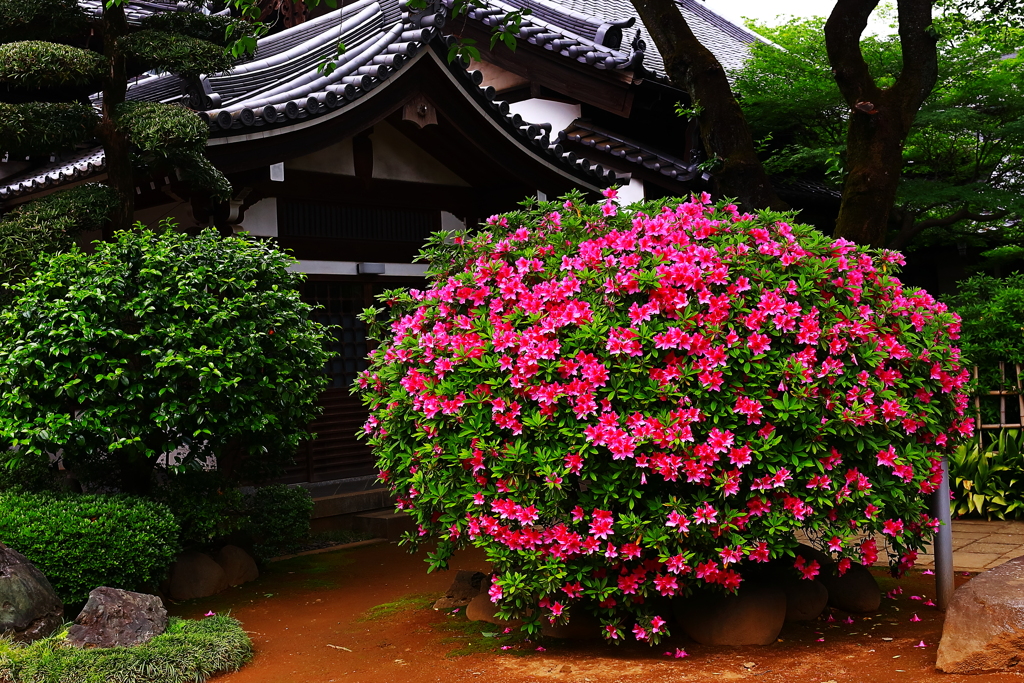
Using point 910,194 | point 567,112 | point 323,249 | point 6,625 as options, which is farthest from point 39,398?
point 910,194

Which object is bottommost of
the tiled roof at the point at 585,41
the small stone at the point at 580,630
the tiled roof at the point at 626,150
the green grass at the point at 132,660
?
the small stone at the point at 580,630

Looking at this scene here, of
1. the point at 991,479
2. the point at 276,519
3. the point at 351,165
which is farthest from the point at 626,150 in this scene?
the point at 276,519

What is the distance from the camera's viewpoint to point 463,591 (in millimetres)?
6703

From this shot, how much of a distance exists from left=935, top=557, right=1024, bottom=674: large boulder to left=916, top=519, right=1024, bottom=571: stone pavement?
98.2 inches

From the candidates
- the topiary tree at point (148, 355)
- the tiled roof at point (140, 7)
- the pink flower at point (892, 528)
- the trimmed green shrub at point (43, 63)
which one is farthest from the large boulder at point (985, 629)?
the tiled roof at point (140, 7)

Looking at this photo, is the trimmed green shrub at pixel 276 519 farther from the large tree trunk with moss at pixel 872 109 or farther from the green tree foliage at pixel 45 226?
the large tree trunk with moss at pixel 872 109

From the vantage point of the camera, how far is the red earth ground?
4887 millimetres

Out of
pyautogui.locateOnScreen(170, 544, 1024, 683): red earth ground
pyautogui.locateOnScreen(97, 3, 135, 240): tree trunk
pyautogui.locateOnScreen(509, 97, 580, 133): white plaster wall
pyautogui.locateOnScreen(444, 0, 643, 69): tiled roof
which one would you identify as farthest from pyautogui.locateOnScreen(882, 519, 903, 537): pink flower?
pyautogui.locateOnScreen(509, 97, 580, 133): white plaster wall

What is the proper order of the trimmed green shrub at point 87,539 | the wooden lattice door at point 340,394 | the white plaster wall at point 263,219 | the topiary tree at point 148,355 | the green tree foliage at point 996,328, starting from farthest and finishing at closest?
1. the wooden lattice door at point 340,394
2. the green tree foliage at point 996,328
3. the white plaster wall at point 263,219
4. the topiary tree at point 148,355
5. the trimmed green shrub at point 87,539

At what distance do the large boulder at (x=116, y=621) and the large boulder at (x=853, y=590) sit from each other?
4238 mm

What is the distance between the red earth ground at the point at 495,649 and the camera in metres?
4.89

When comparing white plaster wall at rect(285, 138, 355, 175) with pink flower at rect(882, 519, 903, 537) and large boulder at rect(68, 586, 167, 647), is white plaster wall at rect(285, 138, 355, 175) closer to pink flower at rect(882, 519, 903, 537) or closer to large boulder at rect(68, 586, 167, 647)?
large boulder at rect(68, 586, 167, 647)

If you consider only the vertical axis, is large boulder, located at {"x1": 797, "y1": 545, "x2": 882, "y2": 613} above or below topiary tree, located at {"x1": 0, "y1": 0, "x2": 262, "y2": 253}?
below

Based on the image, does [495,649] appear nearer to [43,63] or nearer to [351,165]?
[43,63]
